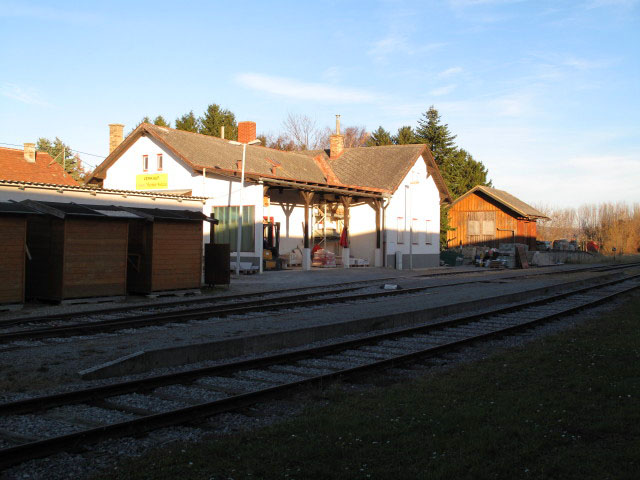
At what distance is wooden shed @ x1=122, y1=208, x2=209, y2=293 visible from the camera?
709 inches

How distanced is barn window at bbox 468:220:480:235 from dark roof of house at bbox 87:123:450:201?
327 inches

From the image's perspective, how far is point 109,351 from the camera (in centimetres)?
968

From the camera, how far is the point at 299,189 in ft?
103

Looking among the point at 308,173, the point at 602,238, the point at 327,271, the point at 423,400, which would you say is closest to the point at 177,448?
the point at 423,400

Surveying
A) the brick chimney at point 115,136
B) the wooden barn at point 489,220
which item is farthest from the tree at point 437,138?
the brick chimney at point 115,136

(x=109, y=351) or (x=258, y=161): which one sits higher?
(x=258, y=161)

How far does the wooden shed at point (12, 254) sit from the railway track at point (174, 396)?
28.3 ft

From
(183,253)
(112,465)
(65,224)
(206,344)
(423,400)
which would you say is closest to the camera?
(112,465)

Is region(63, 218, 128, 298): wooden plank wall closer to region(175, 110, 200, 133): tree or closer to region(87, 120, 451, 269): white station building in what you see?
region(87, 120, 451, 269): white station building

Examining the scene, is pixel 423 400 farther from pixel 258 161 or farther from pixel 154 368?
pixel 258 161

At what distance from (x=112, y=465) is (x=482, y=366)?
17.4ft

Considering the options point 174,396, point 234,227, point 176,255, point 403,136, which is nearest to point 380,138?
point 403,136

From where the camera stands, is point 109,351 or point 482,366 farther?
point 109,351

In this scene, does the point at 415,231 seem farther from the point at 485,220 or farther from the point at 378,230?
the point at 485,220
